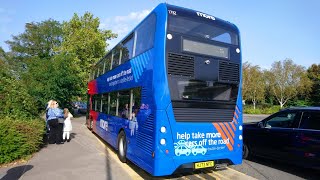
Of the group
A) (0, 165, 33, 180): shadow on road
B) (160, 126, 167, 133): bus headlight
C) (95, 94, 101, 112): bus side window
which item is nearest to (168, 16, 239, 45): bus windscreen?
(160, 126, 167, 133): bus headlight

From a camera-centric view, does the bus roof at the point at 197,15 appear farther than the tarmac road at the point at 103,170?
No

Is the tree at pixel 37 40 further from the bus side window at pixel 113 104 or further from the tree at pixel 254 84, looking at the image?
the bus side window at pixel 113 104

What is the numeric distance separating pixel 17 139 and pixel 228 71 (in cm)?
625

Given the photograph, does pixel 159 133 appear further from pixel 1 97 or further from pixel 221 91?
pixel 1 97

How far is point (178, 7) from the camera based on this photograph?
6879 millimetres

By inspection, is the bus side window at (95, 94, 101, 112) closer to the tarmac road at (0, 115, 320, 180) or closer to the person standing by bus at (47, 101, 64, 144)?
the person standing by bus at (47, 101, 64, 144)

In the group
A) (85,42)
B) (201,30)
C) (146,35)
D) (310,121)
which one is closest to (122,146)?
(146,35)

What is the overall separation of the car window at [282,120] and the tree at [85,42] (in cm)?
2580

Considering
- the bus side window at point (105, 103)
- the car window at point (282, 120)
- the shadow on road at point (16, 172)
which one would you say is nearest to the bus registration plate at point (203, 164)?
the car window at point (282, 120)

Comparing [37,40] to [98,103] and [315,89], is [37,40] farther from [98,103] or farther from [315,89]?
[315,89]

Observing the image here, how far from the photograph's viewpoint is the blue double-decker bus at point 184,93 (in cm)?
635

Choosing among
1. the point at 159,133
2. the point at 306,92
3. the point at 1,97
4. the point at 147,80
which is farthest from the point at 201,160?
the point at 306,92

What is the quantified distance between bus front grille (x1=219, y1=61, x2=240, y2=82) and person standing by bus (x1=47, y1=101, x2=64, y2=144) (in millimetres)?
7371

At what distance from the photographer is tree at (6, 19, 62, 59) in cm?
5216
